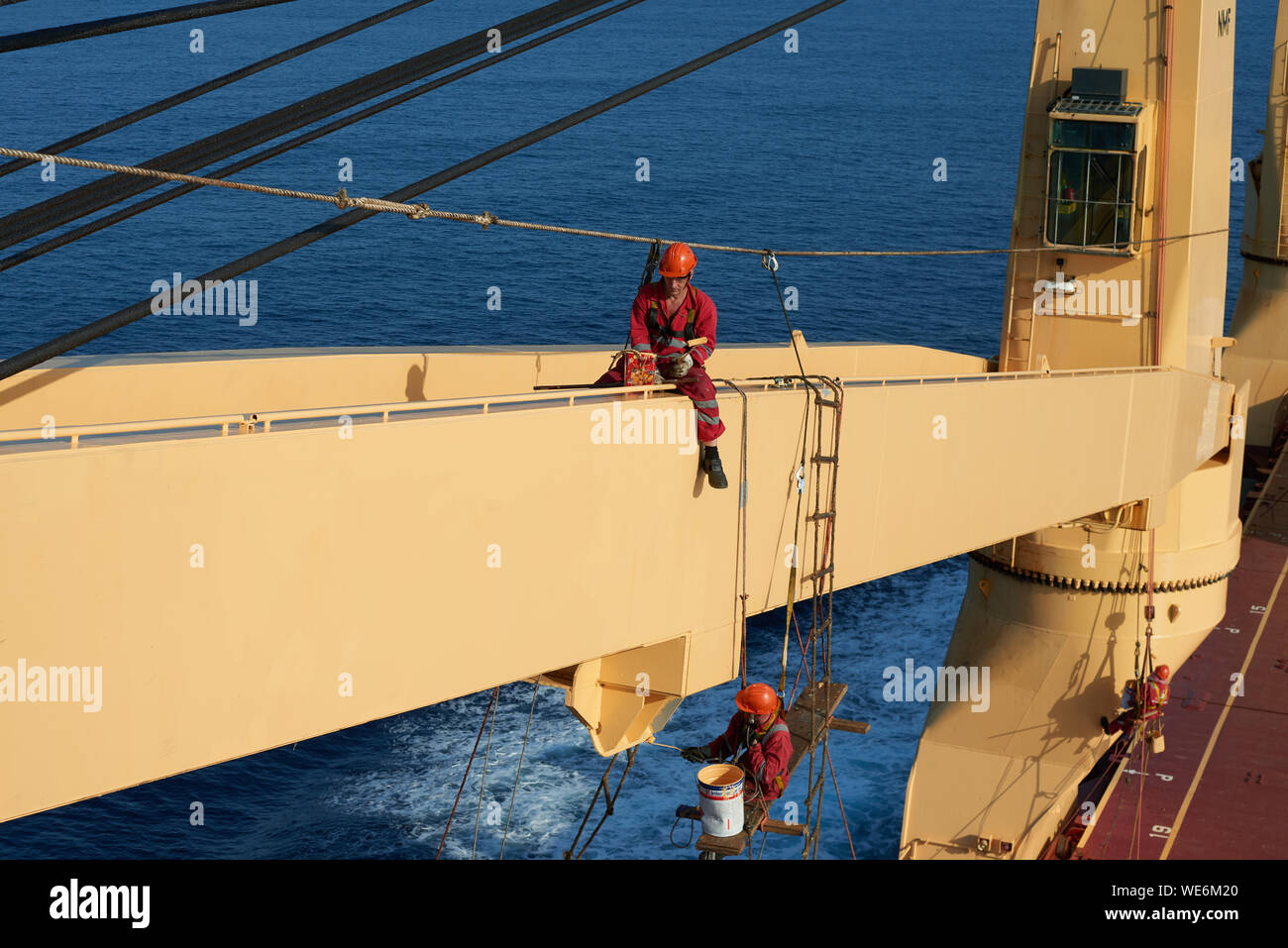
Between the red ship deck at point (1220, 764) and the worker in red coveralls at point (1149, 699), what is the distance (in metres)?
1.14

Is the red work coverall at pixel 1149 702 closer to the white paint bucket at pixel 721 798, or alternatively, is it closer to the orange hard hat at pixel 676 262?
the white paint bucket at pixel 721 798

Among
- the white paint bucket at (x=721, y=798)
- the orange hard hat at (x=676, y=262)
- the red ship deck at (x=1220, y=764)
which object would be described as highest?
the orange hard hat at (x=676, y=262)

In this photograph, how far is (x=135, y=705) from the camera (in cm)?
923

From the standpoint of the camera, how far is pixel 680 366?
1280 cm

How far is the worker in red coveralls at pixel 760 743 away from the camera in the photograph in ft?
44.1

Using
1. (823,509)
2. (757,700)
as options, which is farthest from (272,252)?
(823,509)

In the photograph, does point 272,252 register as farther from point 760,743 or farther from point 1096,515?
point 1096,515

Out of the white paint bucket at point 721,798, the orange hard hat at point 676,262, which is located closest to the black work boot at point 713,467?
the orange hard hat at point 676,262

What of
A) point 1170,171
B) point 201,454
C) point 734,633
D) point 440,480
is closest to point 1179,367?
point 1170,171

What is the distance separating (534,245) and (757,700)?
71406mm

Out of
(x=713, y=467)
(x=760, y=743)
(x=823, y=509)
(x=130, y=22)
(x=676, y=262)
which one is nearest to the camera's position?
(x=130, y=22)

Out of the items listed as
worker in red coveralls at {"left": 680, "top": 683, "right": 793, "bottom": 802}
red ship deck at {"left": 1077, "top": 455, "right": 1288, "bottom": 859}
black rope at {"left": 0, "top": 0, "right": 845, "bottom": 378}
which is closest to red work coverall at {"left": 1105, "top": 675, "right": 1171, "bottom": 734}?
red ship deck at {"left": 1077, "top": 455, "right": 1288, "bottom": 859}

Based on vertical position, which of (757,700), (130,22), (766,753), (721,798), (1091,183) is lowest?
(721,798)

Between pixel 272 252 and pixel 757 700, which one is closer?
pixel 272 252
